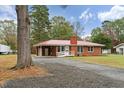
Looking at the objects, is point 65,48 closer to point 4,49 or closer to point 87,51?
point 87,51

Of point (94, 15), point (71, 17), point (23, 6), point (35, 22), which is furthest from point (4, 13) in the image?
point (23, 6)

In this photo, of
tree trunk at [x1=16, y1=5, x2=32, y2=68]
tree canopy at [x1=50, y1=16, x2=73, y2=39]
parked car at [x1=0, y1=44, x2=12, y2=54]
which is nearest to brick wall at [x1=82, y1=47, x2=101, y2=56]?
tree canopy at [x1=50, y1=16, x2=73, y2=39]

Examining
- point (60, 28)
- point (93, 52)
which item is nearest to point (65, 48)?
point (93, 52)

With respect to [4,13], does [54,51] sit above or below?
below

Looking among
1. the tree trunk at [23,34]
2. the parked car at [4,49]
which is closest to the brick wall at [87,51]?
the parked car at [4,49]

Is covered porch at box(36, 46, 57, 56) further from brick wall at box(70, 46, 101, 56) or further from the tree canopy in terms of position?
the tree canopy

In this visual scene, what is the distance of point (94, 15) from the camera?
78.9 metres

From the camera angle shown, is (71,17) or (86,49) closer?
(86,49)

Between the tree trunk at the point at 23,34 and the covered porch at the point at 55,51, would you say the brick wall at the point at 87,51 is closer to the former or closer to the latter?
the covered porch at the point at 55,51

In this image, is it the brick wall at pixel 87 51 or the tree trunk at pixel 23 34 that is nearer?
the tree trunk at pixel 23 34

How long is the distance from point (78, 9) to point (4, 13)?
61.4ft
